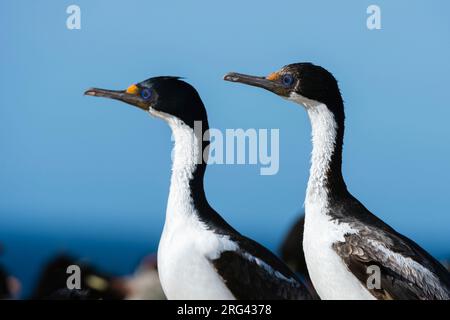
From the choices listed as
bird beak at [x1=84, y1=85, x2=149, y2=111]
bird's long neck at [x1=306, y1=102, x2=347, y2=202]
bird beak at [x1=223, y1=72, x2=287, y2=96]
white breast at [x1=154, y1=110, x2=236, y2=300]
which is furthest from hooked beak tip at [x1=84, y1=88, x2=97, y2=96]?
bird's long neck at [x1=306, y1=102, x2=347, y2=202]

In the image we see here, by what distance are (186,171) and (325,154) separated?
923 mm

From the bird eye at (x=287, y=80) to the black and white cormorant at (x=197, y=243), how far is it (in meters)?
0.65

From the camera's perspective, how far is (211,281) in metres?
6.32

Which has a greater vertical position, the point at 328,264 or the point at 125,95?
the point at 125,95

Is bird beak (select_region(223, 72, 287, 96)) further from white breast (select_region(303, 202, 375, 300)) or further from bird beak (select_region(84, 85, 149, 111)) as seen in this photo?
white breast (select_region(303, 202, 375, 300))

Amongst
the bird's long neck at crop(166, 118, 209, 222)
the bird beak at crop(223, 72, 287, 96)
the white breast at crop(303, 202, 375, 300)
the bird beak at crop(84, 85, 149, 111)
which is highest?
the bird beak at crop(223, 72, 287, 96)

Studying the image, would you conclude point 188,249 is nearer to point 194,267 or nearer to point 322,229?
point 194,267

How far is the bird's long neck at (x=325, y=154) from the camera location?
6.87 metres

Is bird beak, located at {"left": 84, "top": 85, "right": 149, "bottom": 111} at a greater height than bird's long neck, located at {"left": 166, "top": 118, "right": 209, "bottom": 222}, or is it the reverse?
bird beak, located at {"left": 84, "top": 85, "right": 149, "bottom": 111}

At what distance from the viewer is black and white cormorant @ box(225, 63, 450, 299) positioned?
645 cm

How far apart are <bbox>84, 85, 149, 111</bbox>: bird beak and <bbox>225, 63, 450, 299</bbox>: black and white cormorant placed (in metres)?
0.59

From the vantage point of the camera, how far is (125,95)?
6.91 meters

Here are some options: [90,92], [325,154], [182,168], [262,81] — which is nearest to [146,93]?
[90,92]
